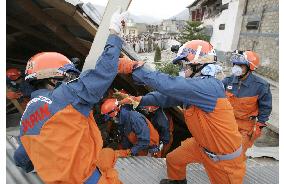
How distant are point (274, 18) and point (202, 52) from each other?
14.3 metres

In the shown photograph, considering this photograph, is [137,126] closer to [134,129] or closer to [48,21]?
[134,129]

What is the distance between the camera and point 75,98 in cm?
201

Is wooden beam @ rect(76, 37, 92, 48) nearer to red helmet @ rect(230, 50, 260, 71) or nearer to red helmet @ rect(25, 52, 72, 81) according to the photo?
red helmet @ rect(25, 52, 72, 81)

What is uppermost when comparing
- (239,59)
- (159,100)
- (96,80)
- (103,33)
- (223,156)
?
(103,33)

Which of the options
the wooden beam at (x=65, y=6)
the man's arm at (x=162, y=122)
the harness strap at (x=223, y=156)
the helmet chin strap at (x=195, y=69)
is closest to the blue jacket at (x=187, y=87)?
the helmet chin strap at (x=195, y=69)

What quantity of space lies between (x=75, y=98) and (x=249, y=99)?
3654mm

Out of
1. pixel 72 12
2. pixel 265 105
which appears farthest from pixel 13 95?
pixel 265 105

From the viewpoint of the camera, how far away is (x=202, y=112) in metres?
2.91

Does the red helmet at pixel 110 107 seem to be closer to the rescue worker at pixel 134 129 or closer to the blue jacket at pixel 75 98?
the rescue worker at pixel 134 129

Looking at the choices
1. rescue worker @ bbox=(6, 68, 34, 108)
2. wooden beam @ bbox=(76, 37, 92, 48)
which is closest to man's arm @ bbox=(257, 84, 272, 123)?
wooden beam @ bbox=(76, 37, 92, 48)

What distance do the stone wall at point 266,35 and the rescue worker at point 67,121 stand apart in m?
14.2

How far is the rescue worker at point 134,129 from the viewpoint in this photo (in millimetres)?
4344

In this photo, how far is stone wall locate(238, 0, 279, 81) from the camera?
14.8 meters

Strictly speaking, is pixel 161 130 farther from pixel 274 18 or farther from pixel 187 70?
pixel 274 18
